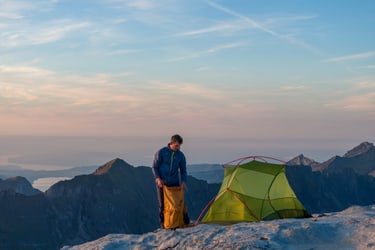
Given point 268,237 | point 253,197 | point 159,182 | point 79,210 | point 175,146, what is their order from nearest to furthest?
point 268,237, point 175,146, point 159,182, point 253,197, point 79,210

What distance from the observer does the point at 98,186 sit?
180500mm

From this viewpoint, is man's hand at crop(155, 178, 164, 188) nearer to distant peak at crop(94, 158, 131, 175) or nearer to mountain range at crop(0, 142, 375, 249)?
mountain range at crop(0, 142, 375, 249)

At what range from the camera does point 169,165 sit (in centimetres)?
1886

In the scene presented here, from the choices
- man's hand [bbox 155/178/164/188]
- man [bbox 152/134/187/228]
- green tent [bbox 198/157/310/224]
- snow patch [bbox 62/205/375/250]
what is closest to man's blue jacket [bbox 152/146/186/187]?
man [bbox 152/134/187/228]

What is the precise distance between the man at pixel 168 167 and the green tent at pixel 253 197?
240 cm

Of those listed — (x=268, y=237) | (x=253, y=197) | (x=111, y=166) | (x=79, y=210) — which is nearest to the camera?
(x=268, y=237)

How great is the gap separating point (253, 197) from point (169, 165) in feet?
14.0

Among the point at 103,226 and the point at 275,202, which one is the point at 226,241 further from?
the point at 103,226

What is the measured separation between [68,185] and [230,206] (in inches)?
6326

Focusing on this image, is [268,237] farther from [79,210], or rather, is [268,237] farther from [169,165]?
[79,210]

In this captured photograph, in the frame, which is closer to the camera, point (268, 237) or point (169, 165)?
point (268, 237)

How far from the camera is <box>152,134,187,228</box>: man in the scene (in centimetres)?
1880

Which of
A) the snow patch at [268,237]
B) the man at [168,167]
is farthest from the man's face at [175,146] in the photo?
the snow patch at [268,237]

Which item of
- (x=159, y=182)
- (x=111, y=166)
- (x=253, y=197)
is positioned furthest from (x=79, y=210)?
(x=159, y=182)
